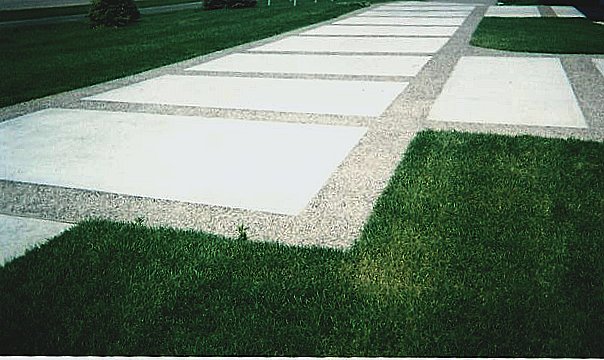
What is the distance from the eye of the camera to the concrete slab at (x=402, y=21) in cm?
1494

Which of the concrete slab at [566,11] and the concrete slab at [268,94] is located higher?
the concrete slab at [566,11]

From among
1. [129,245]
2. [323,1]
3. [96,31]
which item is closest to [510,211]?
[129,245]

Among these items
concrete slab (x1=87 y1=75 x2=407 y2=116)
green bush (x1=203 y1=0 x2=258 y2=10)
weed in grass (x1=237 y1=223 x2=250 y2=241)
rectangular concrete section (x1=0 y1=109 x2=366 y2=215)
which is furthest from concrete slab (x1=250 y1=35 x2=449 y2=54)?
green bush (x1=203 y1=0 x2=258 y2=10)

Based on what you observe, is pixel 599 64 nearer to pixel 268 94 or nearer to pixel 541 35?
pixel 541 35

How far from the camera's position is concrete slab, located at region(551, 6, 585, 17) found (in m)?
15.8

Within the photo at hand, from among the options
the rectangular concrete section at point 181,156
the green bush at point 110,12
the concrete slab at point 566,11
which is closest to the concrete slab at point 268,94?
the rectangular concrete section at point 181,156

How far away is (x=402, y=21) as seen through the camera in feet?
51.6

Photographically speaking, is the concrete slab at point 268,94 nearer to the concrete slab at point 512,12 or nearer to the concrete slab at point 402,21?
the concrete slab at point 402,21

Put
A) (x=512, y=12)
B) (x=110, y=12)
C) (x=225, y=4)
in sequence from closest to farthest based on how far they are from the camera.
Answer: (x=110, y=12) → (x=512, y=12) → (x=225, y=4)

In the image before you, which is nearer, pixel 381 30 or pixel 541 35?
pixel 541 35

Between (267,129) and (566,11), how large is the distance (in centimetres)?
1585

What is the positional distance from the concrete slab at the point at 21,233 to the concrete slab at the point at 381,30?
1047 cm

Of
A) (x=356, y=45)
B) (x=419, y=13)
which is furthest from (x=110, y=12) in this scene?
(x=419, y=13)

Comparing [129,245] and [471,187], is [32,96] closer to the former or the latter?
[129,245]
